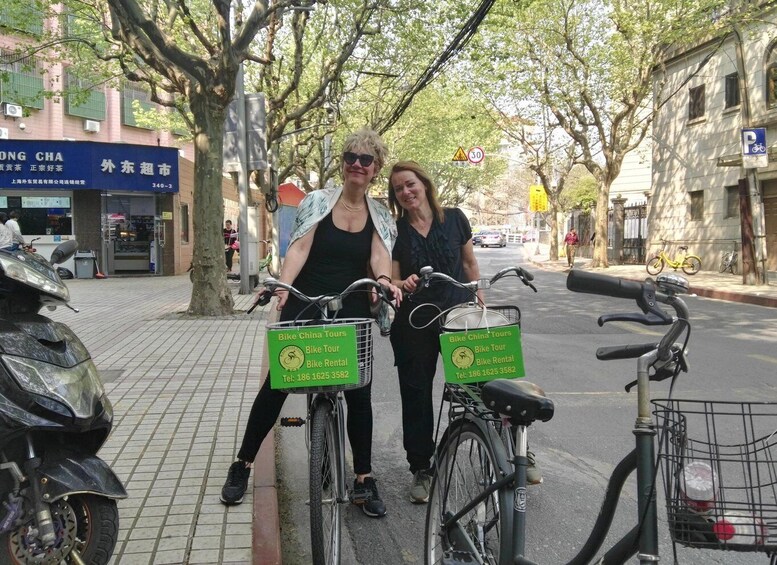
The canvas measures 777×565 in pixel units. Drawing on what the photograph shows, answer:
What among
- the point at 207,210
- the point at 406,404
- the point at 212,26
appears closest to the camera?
the point at 406,404

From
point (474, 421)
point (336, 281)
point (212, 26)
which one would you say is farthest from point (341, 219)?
point (212, 26)

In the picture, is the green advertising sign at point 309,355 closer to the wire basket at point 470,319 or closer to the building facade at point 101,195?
the wire basket at point 470,319

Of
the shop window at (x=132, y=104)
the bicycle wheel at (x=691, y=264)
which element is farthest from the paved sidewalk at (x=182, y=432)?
the shop window at (x=132, y=104)

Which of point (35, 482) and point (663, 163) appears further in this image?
point (663, 163)

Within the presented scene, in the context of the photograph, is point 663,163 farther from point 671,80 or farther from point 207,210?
point 207,210

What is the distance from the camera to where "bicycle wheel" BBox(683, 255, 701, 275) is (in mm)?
19953

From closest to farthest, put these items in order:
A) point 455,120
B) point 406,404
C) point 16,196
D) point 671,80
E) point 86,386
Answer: point 86,386
point 406,404
point 16,196
point 671,80
point 455,120

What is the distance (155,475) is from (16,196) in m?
18.6

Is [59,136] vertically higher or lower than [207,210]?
higher

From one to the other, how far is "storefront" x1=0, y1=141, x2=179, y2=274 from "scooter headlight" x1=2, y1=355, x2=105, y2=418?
61.1ft

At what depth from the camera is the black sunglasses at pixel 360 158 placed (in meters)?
3.19

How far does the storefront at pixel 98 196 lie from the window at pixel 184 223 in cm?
153

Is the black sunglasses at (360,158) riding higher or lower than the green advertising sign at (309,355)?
higher

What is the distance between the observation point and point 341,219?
131 inches
